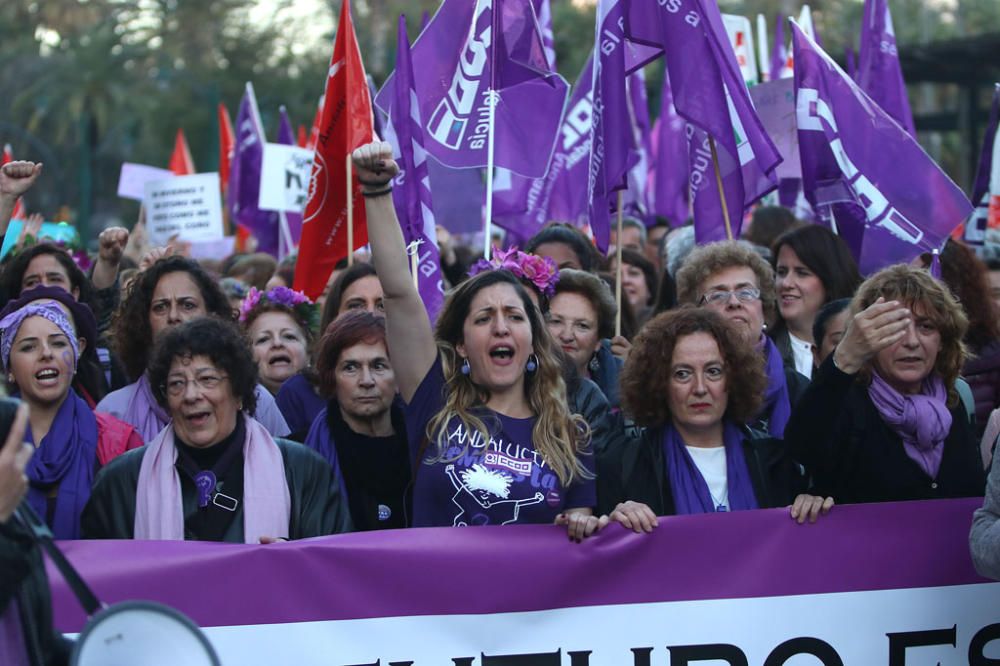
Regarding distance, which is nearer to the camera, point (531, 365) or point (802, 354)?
point (531, 365)

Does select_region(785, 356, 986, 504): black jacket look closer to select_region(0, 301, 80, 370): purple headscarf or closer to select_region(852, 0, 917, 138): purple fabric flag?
select_region(0, 301, 80, 370): purple headscarf

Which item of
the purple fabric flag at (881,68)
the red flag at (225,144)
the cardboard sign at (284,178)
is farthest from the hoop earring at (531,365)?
the red flag at (225,144)

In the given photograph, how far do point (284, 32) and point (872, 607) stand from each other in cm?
3697

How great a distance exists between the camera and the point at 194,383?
4480mm

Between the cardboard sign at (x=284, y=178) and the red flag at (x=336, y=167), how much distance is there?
3995 mm

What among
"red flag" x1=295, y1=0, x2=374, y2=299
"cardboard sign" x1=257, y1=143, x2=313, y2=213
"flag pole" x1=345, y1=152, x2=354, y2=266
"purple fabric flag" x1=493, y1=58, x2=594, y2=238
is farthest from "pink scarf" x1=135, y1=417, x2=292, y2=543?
"cardboard sign" x1=257, y1=143, x2=313, y2=213

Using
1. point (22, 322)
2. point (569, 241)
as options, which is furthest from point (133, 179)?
point (22, 322)

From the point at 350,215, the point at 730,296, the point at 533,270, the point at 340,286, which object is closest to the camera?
the point at 730,296

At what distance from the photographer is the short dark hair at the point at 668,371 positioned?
4.51 meters

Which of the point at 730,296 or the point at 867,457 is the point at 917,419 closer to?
the point at 867,457

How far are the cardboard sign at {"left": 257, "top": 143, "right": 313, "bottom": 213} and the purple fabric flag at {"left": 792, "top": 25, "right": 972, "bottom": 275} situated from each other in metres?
5.18

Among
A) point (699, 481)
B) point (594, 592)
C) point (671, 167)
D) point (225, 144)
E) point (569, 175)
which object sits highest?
point (225, 144)

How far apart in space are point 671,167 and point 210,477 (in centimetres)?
730

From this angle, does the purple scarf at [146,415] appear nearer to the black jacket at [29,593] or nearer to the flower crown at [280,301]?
the flower crown at [280,301]
